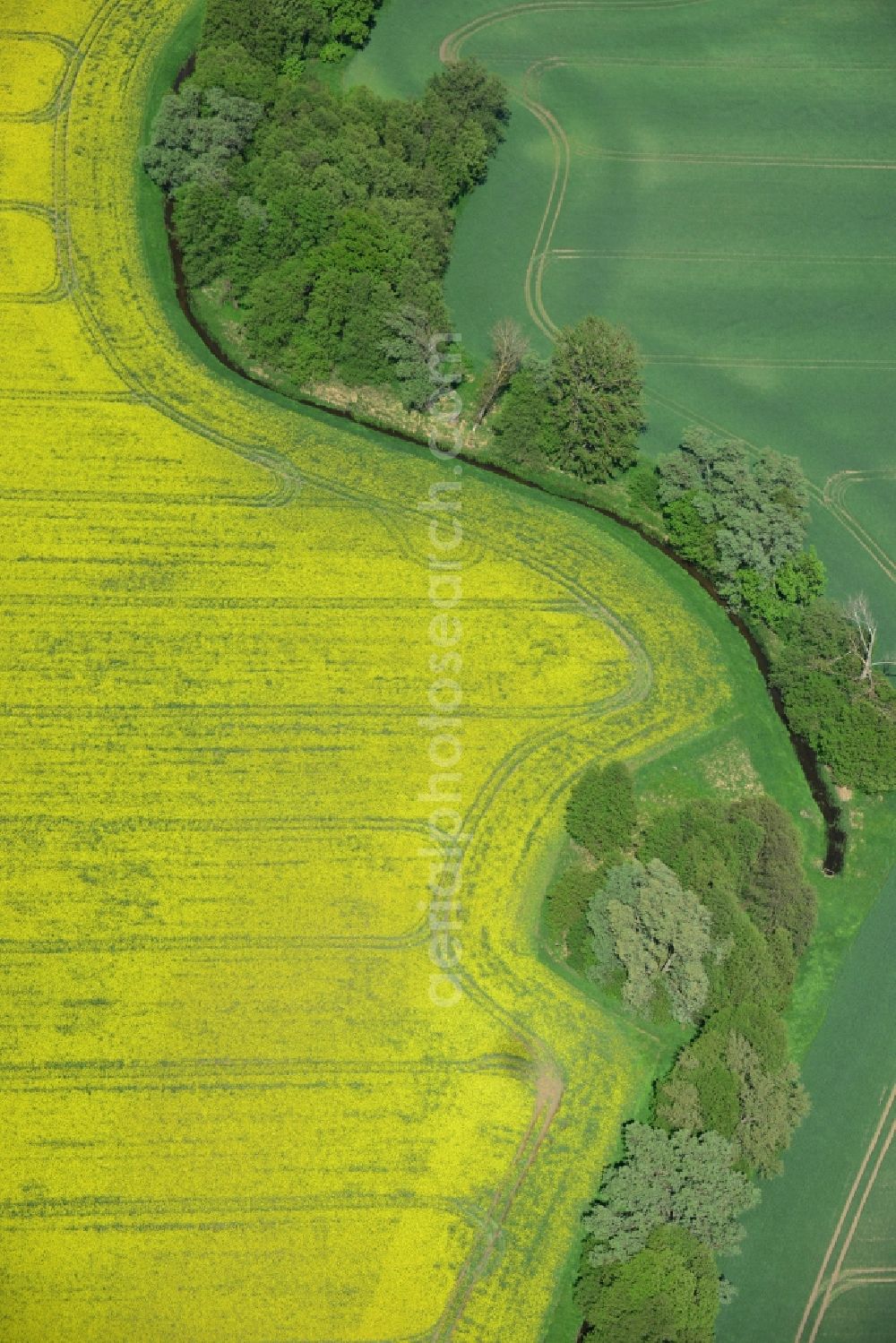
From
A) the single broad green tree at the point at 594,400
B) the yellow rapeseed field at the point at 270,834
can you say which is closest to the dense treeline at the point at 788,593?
the single broad green tree at the point at 594,400

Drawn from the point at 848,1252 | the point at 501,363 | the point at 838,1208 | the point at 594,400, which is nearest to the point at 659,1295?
the point at 848,1252

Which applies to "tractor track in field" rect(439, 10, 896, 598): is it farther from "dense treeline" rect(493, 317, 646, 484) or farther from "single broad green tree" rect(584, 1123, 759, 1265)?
"single broad green tree" rect(584, 1123, 759, 1265)

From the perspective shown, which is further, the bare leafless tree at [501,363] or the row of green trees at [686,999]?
the bare leafless tree at [501,363]

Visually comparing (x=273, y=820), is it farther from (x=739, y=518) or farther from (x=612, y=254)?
(x=612, y=254)

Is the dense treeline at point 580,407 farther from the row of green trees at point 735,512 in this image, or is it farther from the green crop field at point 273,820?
the green crop field at point 273,820

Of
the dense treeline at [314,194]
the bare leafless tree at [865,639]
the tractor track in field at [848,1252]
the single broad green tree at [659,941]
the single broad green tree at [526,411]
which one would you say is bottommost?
the tractor track in field at [848,1252]

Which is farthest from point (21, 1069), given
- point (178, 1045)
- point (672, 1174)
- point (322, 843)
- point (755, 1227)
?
point (755, 1227)

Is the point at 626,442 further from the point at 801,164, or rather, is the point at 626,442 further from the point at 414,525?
the point at 801,164
